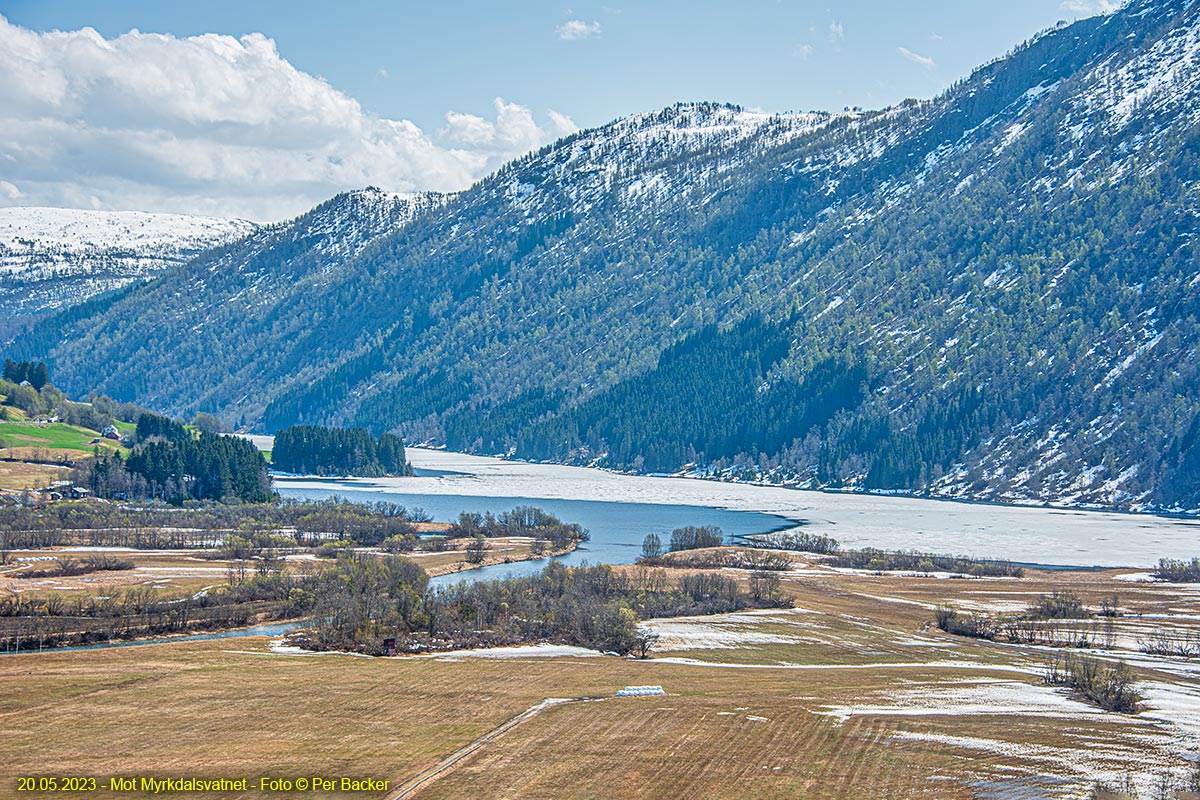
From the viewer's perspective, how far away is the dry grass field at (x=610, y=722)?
2077 inches

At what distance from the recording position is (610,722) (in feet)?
205

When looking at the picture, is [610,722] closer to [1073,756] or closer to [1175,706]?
[1073,756]

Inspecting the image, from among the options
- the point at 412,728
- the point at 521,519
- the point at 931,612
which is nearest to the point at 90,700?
the point at 412,728

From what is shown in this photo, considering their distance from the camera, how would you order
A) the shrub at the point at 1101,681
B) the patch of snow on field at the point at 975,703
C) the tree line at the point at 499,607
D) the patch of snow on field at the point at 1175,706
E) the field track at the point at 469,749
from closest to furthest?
1. the field track at the point at 469,749
2. the patch of snow on field at the point at 1175,706
3. the patch of snow on field at the point at 975,703
4. the shrub at the point at 1101,681
5. the tree line at the point at 499,607

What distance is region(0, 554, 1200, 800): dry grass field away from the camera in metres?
52.8

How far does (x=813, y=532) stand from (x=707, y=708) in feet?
380

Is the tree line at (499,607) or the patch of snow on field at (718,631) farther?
the patch of snow on field at (718,631)

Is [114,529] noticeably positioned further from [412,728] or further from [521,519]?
[412,728]

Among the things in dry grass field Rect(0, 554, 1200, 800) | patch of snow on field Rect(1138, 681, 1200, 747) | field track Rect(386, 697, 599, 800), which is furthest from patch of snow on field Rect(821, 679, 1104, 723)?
field track Rect(386, 697, 599, 800)

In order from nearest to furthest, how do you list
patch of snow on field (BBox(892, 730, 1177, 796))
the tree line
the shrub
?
patch of snow on field (BBox(892, 730, 1177, 796)) → the shrub → the tree line

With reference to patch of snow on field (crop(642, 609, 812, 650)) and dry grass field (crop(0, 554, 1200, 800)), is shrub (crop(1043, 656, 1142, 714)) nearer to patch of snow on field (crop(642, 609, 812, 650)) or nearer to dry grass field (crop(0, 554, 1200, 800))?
dry grass field (crop(0, 554, 1200, 800))

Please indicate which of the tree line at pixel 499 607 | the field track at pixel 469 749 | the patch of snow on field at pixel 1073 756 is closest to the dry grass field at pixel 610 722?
the patch of snow on field at pixel 1073 756

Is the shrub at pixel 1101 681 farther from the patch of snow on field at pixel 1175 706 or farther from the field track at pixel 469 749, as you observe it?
the field track at pixel 469 749

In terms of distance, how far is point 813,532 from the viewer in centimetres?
17925
